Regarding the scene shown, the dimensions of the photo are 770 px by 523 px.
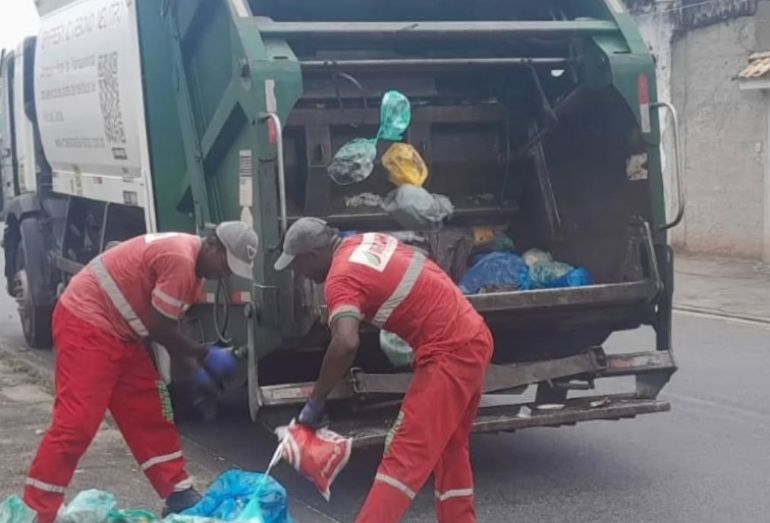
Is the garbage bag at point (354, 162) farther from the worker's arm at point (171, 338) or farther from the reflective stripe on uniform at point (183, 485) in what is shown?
the reflective stripe on uniform at point (183, 485)

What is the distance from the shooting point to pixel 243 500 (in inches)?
190

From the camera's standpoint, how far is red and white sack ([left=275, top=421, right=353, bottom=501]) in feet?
15.9

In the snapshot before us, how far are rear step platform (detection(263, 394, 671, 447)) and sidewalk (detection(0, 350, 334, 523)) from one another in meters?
0.42

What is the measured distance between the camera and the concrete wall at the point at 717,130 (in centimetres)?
1602

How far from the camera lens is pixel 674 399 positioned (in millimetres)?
8312

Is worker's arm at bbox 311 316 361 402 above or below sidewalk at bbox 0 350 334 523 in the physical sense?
above

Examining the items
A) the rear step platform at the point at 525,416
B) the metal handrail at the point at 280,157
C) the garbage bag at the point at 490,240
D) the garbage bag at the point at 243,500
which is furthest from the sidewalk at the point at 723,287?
the garbage bag at the point at 243,500

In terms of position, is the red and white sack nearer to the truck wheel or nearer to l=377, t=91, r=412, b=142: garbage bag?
l=377, t=91, r=412, b=142: garbage bag

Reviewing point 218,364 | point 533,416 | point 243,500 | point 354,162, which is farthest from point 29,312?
point 243,500

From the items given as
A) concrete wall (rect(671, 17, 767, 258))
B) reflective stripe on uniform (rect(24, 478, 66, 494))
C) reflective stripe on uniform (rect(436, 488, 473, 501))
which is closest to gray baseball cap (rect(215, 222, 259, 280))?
reflective stripe on uniform (rect(24, 478, 66, 494))

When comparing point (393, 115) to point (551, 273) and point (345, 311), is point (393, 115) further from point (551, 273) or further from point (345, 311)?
point (345, 311)

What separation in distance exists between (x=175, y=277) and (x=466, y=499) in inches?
56.0

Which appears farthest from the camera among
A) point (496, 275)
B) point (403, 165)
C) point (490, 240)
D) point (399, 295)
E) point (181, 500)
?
point (490, 240)

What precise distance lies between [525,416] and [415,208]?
123cm
